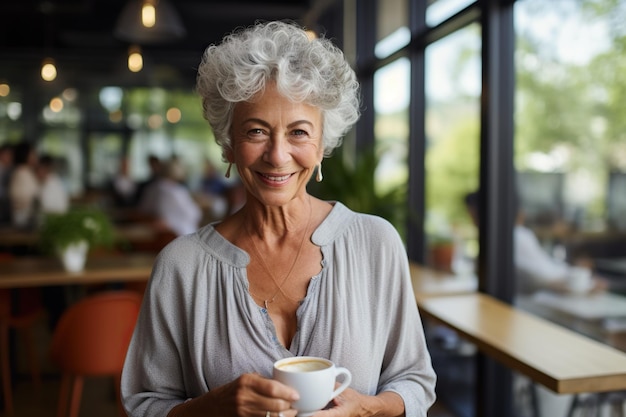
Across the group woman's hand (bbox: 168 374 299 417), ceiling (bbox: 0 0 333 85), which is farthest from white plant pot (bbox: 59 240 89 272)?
ceiling (bbox: 0 0 333 85)

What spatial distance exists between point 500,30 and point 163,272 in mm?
3139

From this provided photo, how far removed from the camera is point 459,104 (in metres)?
4.92

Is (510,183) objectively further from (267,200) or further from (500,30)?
(267,200)

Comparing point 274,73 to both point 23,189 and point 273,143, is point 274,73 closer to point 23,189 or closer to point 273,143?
point 273,143

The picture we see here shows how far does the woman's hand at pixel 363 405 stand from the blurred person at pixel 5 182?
760cm

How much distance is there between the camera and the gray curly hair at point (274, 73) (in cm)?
152

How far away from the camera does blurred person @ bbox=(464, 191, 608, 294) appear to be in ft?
11.9

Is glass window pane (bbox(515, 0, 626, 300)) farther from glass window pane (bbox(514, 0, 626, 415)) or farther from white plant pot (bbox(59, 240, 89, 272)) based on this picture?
white plant pot (bbox(59, 240, 89, 272))

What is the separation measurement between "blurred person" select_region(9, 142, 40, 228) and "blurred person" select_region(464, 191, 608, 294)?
511 cm

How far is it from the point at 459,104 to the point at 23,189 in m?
4.90

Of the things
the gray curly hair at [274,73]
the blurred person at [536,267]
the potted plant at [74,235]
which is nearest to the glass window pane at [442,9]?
the blurred person at [536,267]

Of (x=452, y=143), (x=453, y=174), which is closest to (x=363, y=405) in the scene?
(x=453, y=174)

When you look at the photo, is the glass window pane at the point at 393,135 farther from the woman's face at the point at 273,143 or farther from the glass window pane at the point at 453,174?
the woman's face at the point at 273,143

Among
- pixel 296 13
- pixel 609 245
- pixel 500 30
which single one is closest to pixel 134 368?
pixel 609 245
